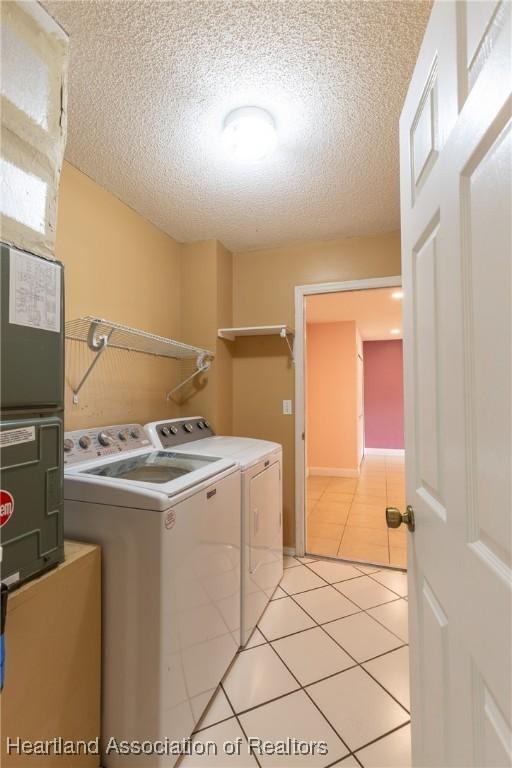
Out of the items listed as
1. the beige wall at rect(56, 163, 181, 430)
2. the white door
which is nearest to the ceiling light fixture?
the white door

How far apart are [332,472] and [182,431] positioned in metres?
3.54

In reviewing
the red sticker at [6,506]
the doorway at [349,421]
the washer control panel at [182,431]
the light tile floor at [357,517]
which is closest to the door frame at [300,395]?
the doorway at [349,421]

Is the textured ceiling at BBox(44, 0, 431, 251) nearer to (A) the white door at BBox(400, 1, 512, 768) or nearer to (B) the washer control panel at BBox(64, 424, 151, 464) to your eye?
(A) the white door at BBox(400, 1, 512, 768)

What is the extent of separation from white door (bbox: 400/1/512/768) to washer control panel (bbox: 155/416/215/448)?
148cm

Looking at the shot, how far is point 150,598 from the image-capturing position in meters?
1.08

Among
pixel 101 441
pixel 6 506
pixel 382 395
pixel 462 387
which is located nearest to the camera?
pixel 462 387

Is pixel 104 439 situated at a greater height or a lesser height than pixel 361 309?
lesser

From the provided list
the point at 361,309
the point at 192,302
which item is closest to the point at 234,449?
the point at 192,302

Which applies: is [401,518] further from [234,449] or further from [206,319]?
[206,319]

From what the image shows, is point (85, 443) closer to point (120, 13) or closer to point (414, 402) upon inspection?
→ point (414, 402)

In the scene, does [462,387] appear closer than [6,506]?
Yes

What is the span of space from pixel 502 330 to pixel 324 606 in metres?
2.09

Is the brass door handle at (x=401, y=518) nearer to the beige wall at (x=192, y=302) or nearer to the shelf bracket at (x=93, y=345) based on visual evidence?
the shelf bracket at (x=93, y=345)

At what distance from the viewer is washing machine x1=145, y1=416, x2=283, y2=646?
1.70 metres
